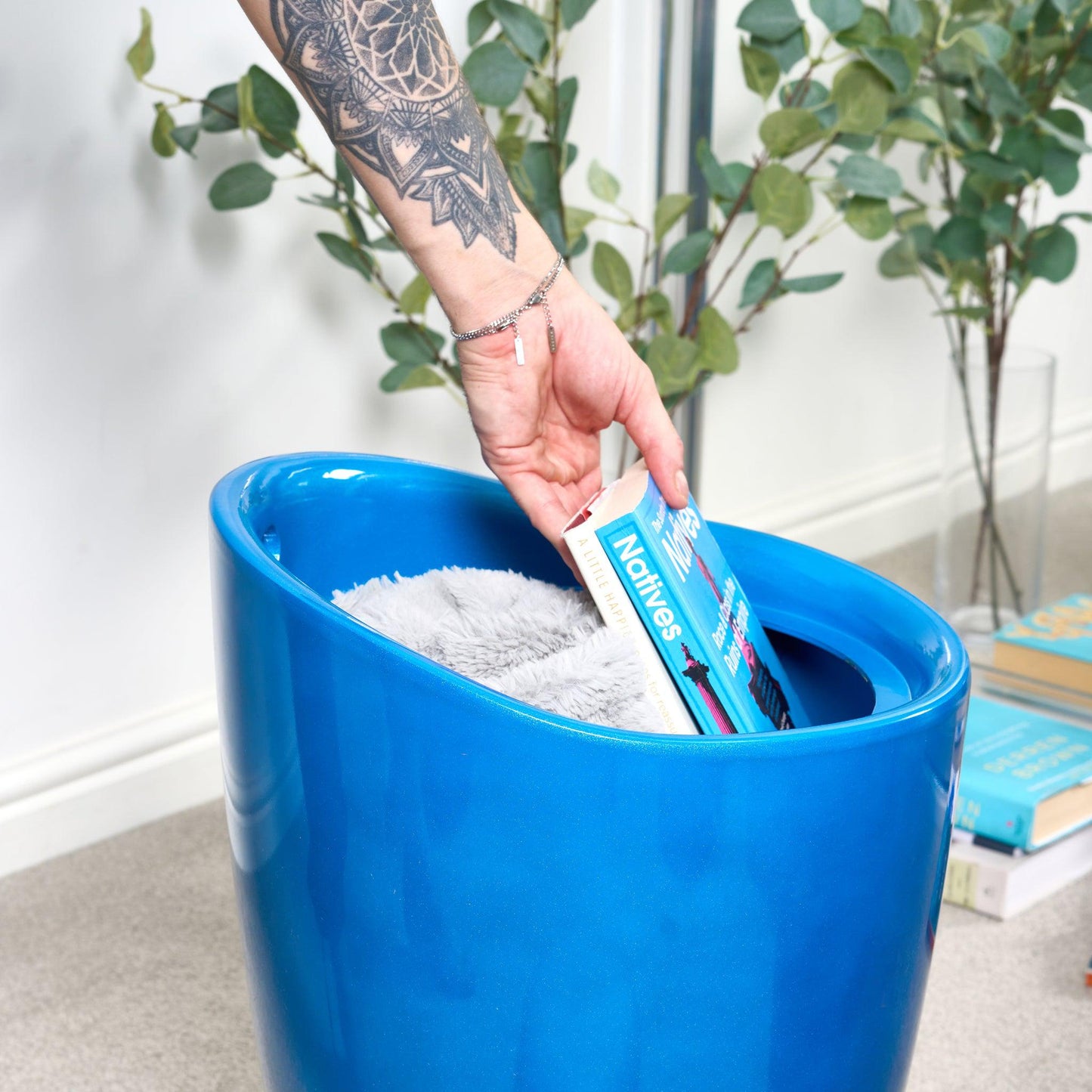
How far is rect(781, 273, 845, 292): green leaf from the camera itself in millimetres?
1464

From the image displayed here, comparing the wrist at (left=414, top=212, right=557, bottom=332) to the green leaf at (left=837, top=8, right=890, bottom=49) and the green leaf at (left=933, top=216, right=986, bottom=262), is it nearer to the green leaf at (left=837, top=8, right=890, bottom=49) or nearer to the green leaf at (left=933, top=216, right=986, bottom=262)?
the green leaf at (left=837, top=8, right=890, bottom=49)

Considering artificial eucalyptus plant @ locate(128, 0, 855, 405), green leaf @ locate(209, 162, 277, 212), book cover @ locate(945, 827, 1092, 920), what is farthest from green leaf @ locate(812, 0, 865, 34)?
book cover @ locate(945, 827, 1092, 920)

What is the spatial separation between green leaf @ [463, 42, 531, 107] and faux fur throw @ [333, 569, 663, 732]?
65cm

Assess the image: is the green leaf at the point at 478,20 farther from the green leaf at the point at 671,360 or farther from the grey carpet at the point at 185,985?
the grey carpet at the point at 185,985

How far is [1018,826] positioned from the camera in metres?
1.19

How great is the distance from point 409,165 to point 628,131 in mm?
863

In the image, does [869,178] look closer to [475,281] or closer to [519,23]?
[519,23]

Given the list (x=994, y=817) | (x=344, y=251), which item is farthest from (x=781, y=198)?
(x=994, y=817)

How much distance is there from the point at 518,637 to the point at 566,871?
188 mm

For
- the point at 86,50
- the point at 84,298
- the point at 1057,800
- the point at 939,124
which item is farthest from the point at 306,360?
the point at 1057,800

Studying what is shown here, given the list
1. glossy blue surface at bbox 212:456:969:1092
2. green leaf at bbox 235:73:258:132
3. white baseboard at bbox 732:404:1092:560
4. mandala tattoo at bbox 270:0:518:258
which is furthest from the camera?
white baseboard at bbox 732:404:1092:560

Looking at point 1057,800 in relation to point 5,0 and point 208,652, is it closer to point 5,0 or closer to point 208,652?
point 208,652

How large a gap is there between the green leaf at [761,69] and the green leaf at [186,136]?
0.62 metres

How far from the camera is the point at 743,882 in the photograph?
1.83 feet
